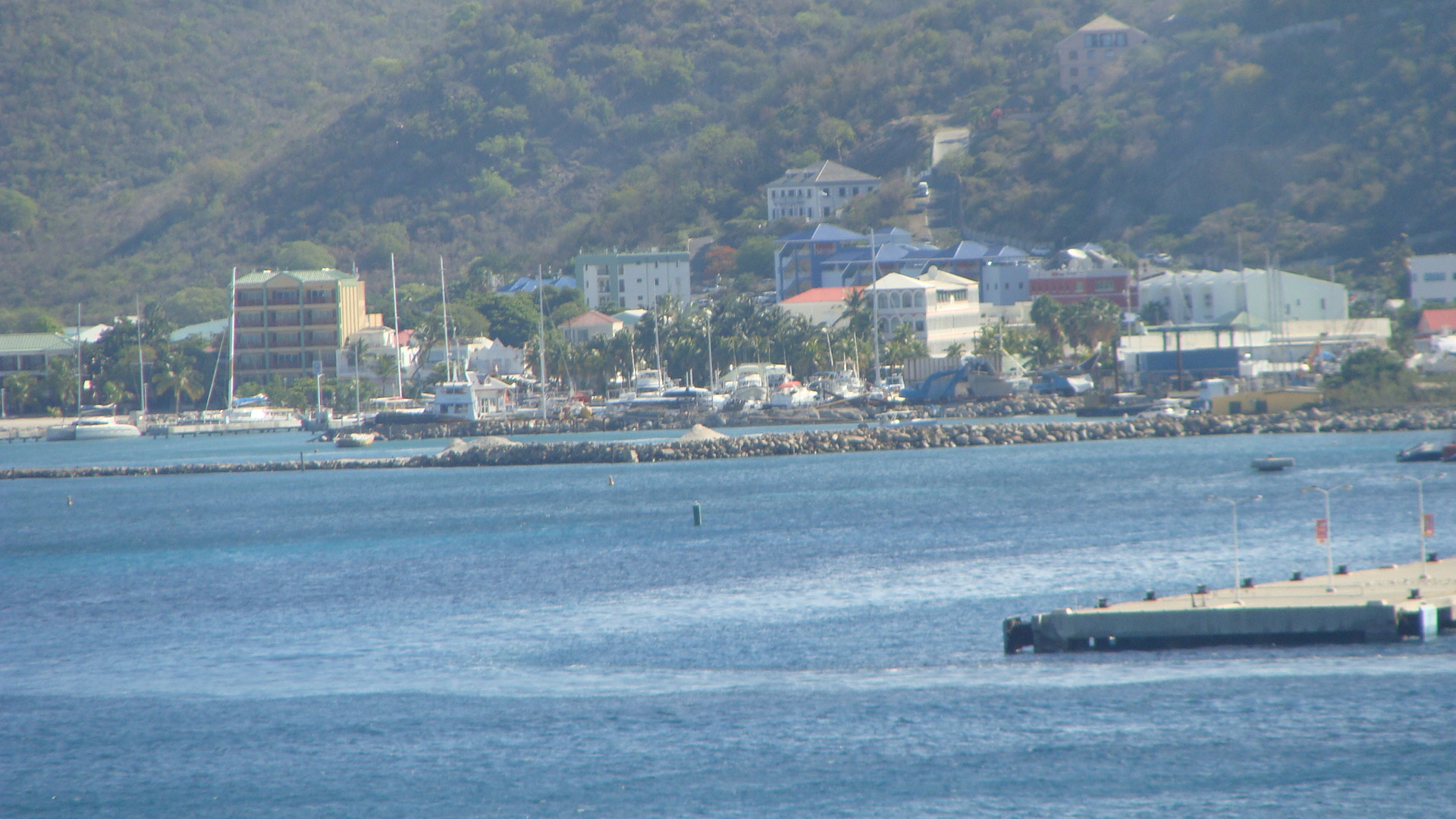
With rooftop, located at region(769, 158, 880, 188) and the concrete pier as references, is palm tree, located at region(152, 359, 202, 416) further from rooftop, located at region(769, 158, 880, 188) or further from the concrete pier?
the concrete pier

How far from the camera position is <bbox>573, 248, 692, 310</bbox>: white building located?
11125 cm

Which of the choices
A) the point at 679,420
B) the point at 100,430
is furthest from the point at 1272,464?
the point at 100,430

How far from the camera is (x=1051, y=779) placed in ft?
53.3

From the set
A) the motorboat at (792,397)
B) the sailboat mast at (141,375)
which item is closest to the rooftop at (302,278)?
the sailboat mast at (141,375)

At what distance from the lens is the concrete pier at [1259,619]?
1975 centimetres

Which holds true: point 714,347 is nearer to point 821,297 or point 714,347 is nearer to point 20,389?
point 821,297

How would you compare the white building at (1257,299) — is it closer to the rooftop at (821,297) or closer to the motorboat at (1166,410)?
the motorboat at (1166,410)

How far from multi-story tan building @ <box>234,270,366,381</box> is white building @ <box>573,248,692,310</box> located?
761 inches

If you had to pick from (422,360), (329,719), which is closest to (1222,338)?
(422,360)

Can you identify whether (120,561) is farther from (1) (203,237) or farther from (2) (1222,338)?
(1) (203,237)

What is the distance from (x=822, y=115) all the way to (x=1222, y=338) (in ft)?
259

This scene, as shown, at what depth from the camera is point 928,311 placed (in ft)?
278

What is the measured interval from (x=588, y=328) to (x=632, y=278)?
18004 millimetres

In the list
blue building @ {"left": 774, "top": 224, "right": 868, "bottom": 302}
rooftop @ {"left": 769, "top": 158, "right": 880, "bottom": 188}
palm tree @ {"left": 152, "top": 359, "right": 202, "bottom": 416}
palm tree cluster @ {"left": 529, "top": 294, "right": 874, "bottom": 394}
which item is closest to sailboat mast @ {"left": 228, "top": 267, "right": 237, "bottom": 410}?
palm tree @ {"left": 152, "top": 359, "right": 202, "bottom": 416}
